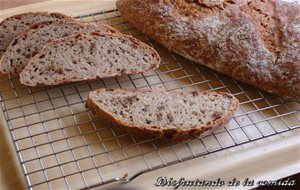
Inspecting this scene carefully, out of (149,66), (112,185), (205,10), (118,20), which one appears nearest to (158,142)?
(112,185)

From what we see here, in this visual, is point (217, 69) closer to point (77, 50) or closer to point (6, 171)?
point (77, 50)

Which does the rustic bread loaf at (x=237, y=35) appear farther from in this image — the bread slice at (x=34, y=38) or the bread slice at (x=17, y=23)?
the bread slice at (x=17, y=23)

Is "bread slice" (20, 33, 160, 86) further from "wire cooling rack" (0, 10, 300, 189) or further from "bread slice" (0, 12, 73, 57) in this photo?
"bread slice" (0, 12, 73, 57)

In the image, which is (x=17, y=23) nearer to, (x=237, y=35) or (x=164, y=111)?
(x=164, y=111)

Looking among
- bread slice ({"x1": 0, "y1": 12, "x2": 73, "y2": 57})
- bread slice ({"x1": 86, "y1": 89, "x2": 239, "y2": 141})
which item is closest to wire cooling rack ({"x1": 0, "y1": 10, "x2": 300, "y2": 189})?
bread slice ({"x1": 86, "y1": 89, "x2": 239, "y2": 141})

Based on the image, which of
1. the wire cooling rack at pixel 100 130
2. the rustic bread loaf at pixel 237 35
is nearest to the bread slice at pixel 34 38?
the wire cooling rack at pixel 100 130

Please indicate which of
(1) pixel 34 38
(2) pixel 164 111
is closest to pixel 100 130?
(2) pixel 164 111

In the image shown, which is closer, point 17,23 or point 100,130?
point 100,130
